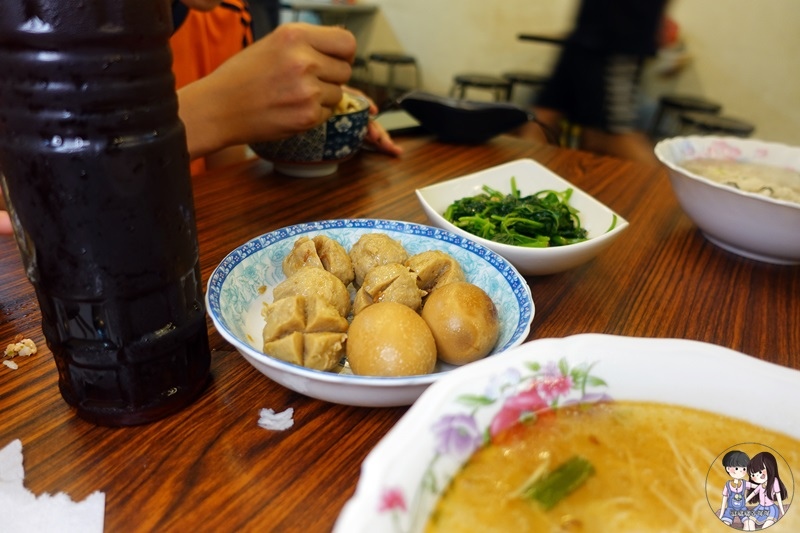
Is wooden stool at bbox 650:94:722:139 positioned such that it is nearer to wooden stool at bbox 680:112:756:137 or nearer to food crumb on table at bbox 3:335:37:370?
wooden stool at bbox 680:112:756:137

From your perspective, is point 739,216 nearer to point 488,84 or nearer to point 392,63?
point 488,84

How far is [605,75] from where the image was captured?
3.17 meters

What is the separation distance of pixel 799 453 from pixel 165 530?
0.67 metres

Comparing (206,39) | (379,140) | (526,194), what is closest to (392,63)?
(206,39)

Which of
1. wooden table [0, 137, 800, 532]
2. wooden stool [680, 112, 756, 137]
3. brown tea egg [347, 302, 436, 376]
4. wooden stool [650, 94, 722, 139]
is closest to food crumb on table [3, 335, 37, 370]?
wooden table [0, 137, 800, 532]

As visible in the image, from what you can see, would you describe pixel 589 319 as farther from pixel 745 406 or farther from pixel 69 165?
pixel 69 165

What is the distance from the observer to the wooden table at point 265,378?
22.5 inches

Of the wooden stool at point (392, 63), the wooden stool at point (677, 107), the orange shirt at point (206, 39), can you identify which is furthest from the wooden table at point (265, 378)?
the wooden stool at point (392, 63)

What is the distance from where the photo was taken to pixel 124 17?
49cm

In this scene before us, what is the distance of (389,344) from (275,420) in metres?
0.18

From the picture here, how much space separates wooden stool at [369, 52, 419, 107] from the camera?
6.25 meters

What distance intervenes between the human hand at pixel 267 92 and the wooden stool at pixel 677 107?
165 inches

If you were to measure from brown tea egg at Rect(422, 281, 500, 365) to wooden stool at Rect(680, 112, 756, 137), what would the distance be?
13.6 feet

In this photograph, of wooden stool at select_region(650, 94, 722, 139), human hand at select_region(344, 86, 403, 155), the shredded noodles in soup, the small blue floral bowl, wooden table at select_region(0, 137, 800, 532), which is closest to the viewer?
wooden table at select_region(0, 137, 800, 532)
